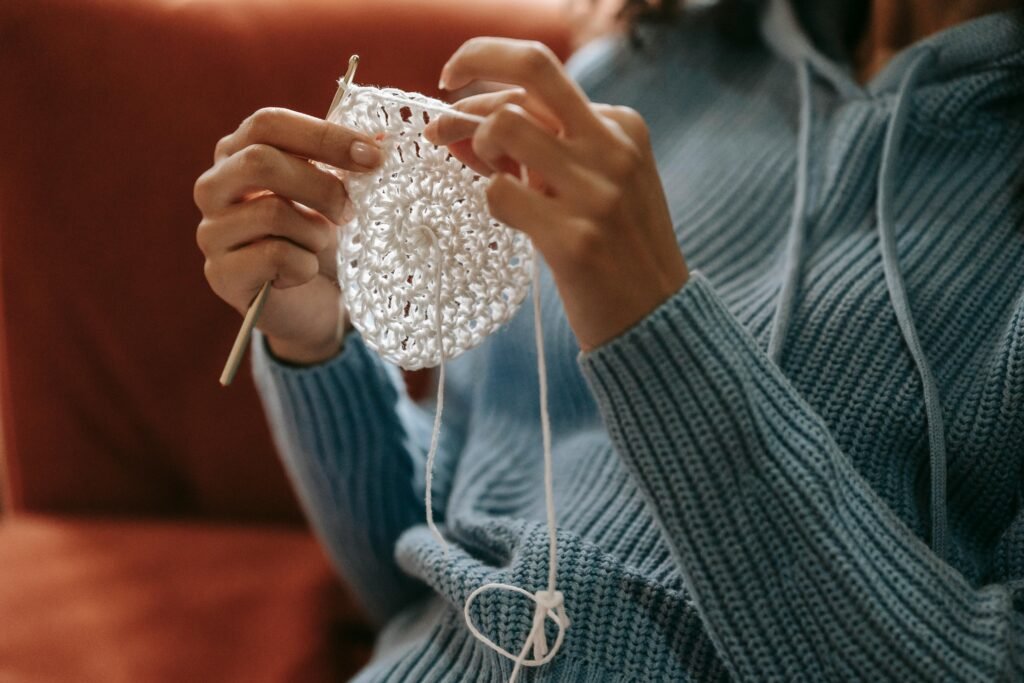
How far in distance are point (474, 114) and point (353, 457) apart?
0.37 m

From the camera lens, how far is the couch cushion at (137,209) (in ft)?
2.66

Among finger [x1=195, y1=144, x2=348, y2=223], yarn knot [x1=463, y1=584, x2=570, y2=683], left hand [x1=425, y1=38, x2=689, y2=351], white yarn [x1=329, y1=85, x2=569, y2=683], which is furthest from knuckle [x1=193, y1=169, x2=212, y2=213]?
yarn knot [x1=463, y1=584, x2=570, y2=683]

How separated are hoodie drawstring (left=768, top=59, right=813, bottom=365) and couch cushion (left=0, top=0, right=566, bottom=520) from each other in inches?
13.9

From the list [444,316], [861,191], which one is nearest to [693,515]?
[444,316]

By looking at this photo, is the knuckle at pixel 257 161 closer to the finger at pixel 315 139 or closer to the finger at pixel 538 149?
the finger at pixel 315 139

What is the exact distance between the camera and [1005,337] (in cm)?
59

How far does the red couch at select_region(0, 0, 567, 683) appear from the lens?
80 centimetres

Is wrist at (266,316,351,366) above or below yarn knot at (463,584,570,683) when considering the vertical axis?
above

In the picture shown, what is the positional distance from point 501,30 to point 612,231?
574 mm

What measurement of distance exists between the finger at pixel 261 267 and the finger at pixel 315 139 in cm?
7

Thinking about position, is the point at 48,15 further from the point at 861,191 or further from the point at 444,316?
the point at 861,191

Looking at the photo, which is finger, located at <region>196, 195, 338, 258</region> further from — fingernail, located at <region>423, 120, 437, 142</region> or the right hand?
fingernail, located at <region>423, 120, 437, 142</region>

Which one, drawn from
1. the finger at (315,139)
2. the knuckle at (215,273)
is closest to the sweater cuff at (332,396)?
the knuckle at (215,273)

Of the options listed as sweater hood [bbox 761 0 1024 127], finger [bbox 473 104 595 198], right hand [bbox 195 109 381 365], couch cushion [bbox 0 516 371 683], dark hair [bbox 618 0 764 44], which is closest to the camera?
finger [bbox 473 104 595 198]
